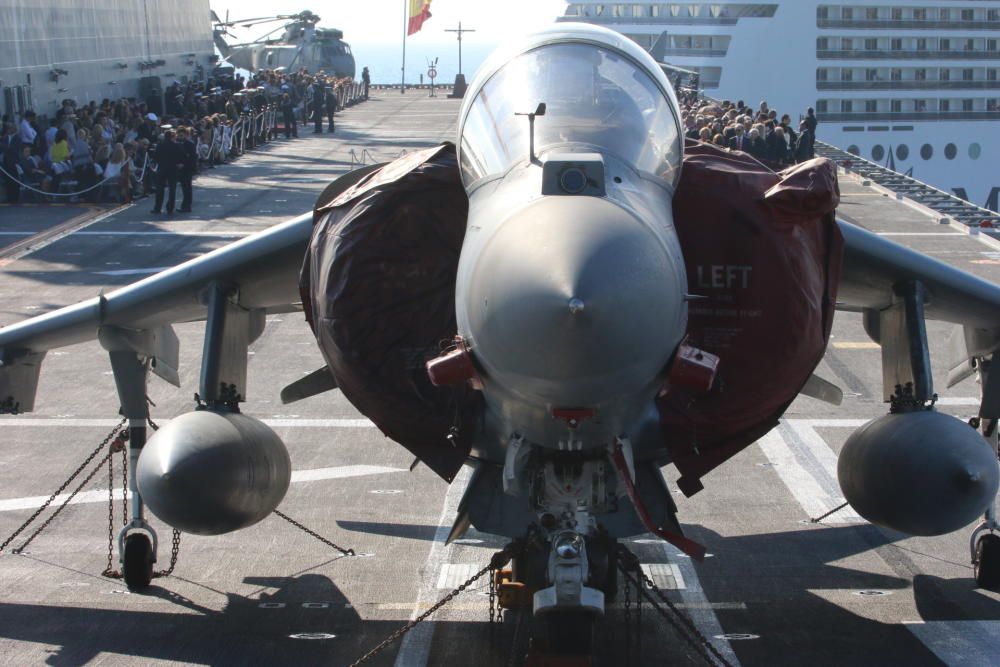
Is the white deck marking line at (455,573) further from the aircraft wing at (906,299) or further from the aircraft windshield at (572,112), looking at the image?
the aircraft windshield at (572,112)

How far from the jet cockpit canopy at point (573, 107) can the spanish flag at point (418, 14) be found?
2234 inches

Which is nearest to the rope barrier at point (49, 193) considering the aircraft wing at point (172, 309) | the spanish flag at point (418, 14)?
the aircraft wing at point (172, 309)

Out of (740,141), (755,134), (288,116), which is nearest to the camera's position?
(740,141)

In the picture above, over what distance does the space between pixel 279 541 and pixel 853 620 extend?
16.7ft

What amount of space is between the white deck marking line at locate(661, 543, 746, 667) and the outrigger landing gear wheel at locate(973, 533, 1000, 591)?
2043 mm

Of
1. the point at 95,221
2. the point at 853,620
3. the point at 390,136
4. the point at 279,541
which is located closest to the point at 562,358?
the point at 853,620

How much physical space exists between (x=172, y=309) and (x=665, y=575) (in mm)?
4623

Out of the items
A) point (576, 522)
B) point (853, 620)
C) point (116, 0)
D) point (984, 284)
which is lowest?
point (853, 620)

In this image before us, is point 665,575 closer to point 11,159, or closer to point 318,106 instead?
point 11,159

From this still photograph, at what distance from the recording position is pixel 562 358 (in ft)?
18.0

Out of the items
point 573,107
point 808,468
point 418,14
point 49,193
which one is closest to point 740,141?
point 808,468

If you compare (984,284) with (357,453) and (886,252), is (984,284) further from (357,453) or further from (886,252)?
(357,453)

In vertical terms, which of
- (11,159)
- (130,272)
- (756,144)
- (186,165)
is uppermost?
(756,144)

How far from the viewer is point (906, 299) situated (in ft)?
32.1
